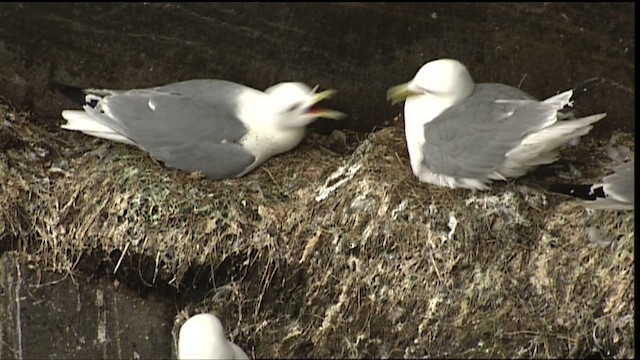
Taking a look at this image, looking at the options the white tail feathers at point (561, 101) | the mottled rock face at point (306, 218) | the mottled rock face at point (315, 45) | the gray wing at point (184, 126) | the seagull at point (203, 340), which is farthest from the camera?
the mottled rock face at point (315, 45)

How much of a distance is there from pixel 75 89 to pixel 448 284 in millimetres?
1173

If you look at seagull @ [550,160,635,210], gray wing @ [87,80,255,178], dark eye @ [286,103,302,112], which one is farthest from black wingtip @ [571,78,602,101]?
gray wing @ [87,80,255,178]

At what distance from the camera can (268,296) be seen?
13.9ft

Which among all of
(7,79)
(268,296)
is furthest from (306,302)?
(7,79)

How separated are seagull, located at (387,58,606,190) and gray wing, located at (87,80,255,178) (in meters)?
0.46

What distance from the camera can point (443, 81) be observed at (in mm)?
4211

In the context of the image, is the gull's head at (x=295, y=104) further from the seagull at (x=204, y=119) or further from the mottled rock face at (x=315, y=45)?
the mottled rock face at (x=315, y=45)

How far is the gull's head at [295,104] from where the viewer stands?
4320 mm

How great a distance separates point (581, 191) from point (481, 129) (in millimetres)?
306

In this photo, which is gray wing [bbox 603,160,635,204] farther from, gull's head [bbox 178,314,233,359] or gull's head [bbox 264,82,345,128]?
gull's head [bbox 178,314,233,359]

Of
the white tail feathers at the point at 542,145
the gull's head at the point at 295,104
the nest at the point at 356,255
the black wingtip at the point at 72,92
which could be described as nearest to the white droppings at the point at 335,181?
the nest at the point at 356,255

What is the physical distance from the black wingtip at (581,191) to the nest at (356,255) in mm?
70

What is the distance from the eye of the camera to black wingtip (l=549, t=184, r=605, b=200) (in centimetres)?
402

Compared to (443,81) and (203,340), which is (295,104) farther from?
(203,340)
